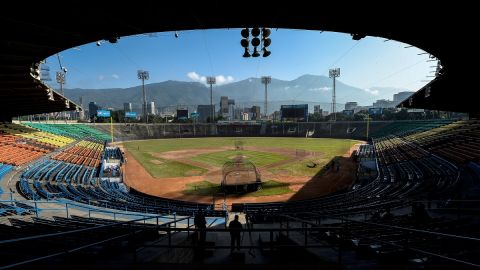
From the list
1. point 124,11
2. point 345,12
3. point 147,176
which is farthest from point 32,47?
point 147,176

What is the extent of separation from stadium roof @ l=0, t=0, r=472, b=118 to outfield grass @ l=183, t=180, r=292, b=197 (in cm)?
1676

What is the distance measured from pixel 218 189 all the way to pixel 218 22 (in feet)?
61.9

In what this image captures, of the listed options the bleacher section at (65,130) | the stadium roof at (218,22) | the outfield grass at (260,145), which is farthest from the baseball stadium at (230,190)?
the outfield grass at (260,145)

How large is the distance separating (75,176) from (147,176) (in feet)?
29.6

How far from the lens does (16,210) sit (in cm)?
1351

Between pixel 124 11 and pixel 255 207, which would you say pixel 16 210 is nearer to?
pixel 124 11

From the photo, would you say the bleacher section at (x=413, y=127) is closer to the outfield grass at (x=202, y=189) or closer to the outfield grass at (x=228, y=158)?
the outfield grass at (x=228, y=158)

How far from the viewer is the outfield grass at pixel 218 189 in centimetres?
2718

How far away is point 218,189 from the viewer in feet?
94.0

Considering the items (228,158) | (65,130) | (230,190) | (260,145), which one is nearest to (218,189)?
(230,190)

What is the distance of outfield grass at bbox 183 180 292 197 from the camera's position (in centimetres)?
2718

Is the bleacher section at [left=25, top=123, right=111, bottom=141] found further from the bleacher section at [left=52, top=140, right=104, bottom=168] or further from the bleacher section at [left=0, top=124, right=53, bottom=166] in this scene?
the bleacher section at [left=52, top=140, right=104, bottom=168]

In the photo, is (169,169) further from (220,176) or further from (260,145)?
(260,145)

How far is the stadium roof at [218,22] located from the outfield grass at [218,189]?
16758mm
